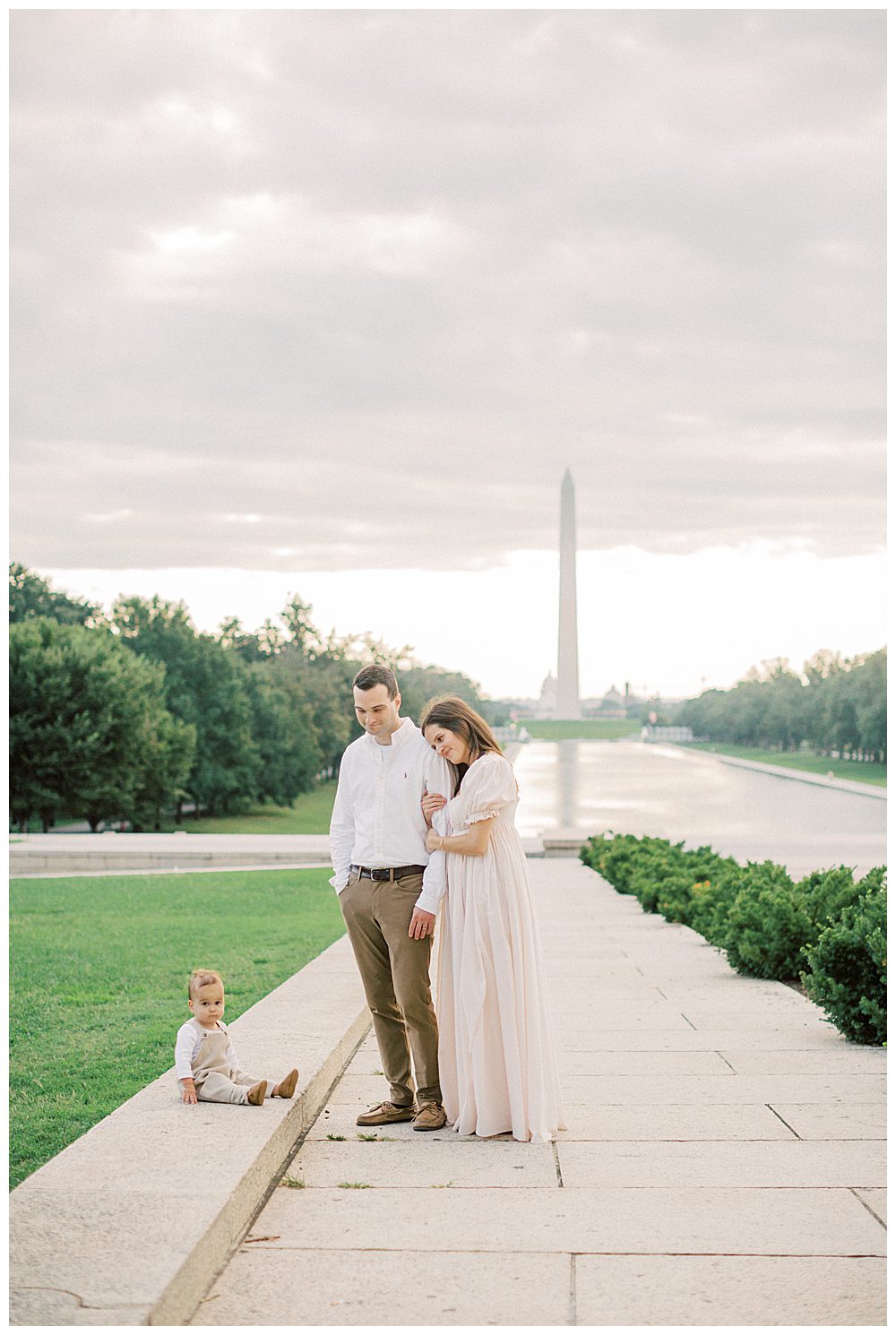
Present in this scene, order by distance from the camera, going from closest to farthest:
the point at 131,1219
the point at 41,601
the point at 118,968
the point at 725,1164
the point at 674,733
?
1. the point at 131,1219
2. the point at 725,1164
3. the point at 118,968
4. the point at 41,601
5. the point at 674,733

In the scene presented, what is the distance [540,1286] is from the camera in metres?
4.02

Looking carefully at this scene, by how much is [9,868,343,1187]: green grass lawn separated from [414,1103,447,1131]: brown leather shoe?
698 millimetres

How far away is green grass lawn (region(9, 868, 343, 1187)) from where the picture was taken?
252 inches

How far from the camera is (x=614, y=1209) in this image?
15.5ft

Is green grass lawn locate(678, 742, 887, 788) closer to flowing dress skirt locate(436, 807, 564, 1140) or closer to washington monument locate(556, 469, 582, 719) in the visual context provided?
washington monument locate(556, 469, 582, 719)

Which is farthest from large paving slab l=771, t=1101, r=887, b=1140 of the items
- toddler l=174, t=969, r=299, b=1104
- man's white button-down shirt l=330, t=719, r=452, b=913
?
toddler l=174, t=969, r=299, b=1104

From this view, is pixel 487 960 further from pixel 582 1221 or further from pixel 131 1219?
pixel 131 1219

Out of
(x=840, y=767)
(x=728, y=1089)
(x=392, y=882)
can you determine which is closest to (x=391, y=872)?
(x=392, y=882)

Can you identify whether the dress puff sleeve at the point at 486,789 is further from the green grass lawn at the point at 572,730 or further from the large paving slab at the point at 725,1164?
the green grass lawn at the point at 572,730

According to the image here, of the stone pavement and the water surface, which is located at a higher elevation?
the stone pavement

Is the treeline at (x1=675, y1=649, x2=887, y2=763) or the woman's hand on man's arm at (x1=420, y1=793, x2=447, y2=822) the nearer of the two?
the woman's hand on man's arm at (x1=420, y1=793, x2=447, y2=822)

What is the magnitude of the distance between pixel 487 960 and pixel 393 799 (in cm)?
81

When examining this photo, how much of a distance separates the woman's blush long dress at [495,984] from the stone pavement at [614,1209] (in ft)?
0.58

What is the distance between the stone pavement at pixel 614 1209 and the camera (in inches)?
154
